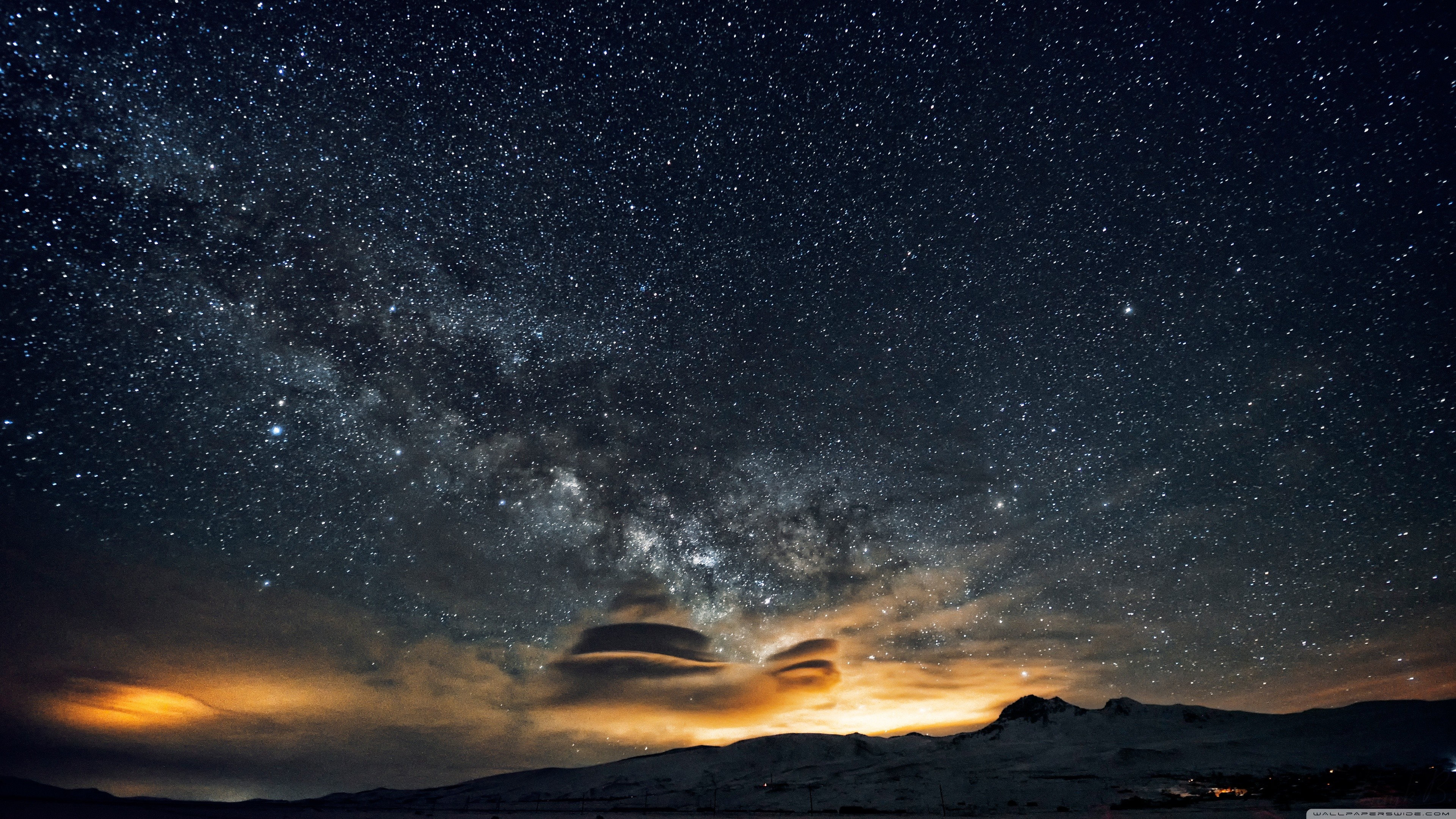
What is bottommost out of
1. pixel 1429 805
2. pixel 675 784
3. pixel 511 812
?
pixel 675 784

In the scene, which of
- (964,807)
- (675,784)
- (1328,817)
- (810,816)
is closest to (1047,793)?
(964,807)

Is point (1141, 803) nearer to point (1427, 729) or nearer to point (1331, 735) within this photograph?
point (1331, 735)

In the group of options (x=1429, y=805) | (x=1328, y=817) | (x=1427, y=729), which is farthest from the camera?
(x=1427, y=729)

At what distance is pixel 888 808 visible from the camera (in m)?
93.5

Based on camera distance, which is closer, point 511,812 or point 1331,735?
point 511,812

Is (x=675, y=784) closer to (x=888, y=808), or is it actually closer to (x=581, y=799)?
(x=581, y=799)

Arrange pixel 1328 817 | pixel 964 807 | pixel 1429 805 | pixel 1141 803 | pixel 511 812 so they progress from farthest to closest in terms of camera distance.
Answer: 1. pixel 511 812
2. pixel 964 807
3. pixel 1141 803
4. pixel 1429 805
5. pixel 1328 817

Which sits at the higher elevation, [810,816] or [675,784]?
[810,816]

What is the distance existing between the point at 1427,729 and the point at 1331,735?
64.9 ft

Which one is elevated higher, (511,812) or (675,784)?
(511,812)

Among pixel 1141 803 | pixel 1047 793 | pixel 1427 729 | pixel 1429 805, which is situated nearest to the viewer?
pixel 1429 805

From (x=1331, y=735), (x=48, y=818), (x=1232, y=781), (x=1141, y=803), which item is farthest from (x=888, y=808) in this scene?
(x=1331, y=735)

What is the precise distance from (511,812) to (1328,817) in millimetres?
114852

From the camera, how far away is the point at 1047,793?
9262cm
